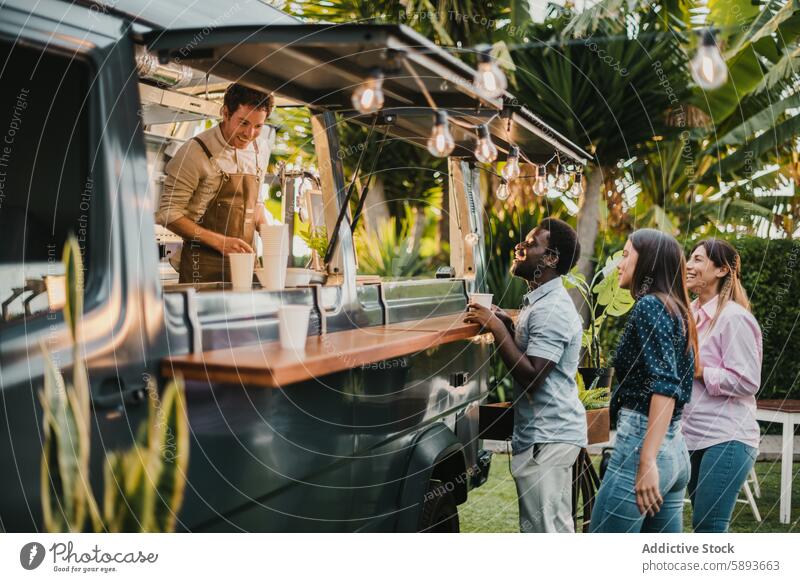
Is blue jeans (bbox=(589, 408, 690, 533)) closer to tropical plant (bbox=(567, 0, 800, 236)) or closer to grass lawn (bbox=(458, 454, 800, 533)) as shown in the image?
grass lawn (bbox=(458, 454, 800, 533))

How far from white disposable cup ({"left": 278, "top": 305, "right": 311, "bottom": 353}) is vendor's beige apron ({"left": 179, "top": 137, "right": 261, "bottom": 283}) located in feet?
2.48

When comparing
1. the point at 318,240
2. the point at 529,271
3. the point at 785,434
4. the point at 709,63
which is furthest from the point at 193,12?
the point at 785,434

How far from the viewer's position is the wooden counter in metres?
1.97

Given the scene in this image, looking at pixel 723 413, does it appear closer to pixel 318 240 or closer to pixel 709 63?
pixel 709 63

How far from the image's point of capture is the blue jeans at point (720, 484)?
3.10 m

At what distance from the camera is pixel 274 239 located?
2719mm

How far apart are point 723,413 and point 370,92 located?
1861 millimetres

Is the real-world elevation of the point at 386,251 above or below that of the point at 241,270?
above

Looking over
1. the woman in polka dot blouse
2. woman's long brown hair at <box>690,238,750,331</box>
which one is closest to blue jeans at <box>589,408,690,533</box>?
the woman in polka dot blouse

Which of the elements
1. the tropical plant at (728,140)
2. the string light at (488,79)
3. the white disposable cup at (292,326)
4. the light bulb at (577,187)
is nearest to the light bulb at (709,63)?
the string light at (488,79)

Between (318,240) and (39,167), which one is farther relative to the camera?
(318,240)

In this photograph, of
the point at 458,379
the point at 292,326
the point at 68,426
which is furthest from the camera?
the point at 458,379

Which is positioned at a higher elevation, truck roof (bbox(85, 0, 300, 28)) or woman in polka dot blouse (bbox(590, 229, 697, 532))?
truck roof (bbox(85, 0, 300, 28))

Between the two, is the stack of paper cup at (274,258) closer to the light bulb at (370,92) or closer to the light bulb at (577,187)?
the light bulb at (370,92)
